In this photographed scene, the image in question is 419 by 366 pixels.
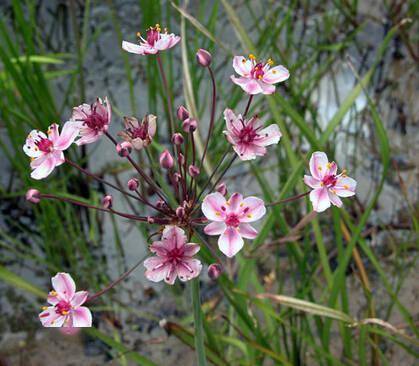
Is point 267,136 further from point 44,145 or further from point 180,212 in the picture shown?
point 44,145

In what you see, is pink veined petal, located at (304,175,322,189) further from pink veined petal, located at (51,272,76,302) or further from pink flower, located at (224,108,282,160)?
pink veined petal, located at (51,272,76,302)

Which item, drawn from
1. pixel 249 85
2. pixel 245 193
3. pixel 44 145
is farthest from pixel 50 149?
pixel 245 193

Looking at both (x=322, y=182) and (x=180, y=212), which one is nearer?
(x=180, y=212)

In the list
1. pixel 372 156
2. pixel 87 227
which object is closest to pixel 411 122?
pixel 372 156

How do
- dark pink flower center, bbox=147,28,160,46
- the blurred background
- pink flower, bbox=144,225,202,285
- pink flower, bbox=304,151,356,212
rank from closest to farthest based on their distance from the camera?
pink flower, bbox=144,225,202,285, pink flower, bbox=304,151,356,212, dark pink flower center, bbox=147,28,160,46, the blurred background

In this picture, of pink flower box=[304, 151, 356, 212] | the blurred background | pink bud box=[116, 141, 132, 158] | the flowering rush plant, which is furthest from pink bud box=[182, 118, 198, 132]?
the blurred background

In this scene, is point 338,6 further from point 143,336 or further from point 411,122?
point 143,336
